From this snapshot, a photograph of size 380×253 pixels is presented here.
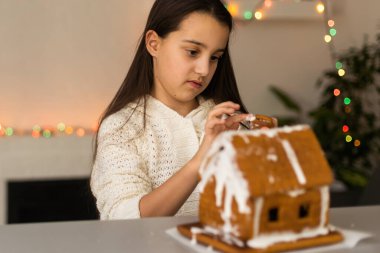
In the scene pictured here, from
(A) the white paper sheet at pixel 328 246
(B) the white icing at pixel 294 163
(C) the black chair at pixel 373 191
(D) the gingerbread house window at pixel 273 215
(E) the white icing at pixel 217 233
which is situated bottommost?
(C) the black chair at pixel 373 191

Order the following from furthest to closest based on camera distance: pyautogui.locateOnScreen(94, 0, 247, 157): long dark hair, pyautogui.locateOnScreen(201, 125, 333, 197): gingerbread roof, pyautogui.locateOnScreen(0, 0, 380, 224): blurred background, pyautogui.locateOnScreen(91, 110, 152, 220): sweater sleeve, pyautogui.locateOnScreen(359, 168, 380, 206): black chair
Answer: pyautogui.locateOnScreen(0, 0, 380, 224): blurred background < pyautogui.locateOnScreen(359, 168, 380, 206): black chair < pyautogui.locateOnScreen(94, 0, 247, 157): long dark hair < pyautogui.locateOnScreen(91, 110, 152, 220): sweater sleeve < pyautogui.locateOnScreen(201, 125, 333, 197): gingerbread roof

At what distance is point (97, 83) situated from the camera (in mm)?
3836

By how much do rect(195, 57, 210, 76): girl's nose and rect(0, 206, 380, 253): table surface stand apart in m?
0.49

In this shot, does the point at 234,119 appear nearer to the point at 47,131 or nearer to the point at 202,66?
the point at 202,66

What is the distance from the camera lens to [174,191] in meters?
1.37

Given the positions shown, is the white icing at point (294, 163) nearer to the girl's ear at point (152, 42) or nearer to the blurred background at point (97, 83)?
the girl's ear at point (152, 42)

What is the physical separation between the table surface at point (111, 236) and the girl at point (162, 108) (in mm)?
318

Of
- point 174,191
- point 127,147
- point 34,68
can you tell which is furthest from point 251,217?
point 34,68

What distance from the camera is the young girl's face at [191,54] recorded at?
1605mm

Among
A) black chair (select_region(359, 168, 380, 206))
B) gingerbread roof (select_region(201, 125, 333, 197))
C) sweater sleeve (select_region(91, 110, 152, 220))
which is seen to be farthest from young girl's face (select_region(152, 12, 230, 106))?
black chair (select_region(359, 168, 380, 206))

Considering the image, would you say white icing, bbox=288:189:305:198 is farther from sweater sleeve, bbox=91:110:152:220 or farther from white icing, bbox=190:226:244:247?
sweater sleeve, bbox=91:110:152:220

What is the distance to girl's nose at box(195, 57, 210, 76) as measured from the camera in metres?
1.58

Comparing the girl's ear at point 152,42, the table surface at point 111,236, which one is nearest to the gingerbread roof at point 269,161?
the table surface at point 111,236

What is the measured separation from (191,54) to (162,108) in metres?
0.25
